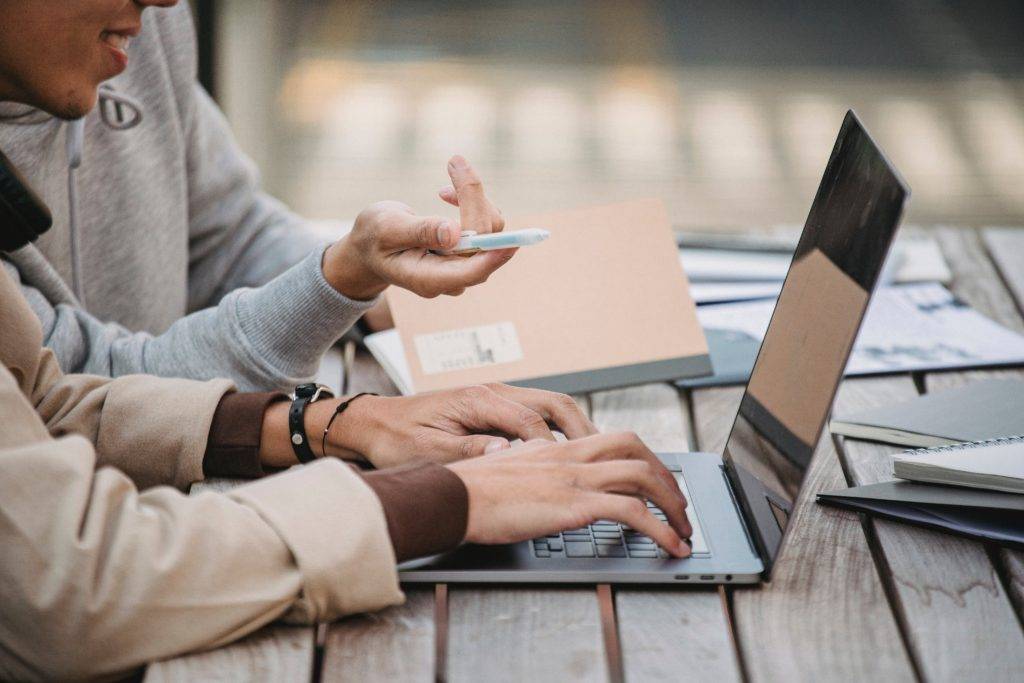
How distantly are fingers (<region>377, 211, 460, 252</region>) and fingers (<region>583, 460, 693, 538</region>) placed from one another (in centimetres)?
33

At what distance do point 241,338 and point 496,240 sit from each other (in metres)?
0.38

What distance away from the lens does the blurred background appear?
3.83 meters

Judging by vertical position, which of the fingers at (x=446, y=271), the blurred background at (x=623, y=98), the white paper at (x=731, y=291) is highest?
the blurred background at (x=623, y=98)

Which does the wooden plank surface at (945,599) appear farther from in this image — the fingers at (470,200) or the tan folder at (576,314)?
the fingers at (470,200)

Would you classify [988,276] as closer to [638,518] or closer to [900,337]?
[900,337]

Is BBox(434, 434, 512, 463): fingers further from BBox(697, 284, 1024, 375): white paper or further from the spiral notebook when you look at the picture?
BBox(697, 284, 1024, 375): white paper

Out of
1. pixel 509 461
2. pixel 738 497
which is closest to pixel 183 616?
pixel 509 461

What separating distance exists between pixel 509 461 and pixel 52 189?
2.79 ft

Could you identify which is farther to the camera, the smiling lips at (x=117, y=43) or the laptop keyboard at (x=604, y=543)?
the smiling lips at (x=117, y=43)

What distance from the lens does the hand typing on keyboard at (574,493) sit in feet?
3.16

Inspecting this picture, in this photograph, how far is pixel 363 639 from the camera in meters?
0.89

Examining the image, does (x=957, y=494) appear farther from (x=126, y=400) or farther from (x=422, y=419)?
(x=126, y=400)

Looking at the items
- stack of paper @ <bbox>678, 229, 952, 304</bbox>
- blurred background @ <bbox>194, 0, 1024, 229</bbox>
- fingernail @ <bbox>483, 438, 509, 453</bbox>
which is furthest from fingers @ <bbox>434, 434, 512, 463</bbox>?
blurred background @ <bbox>194, 0, 1024, 229</bbox>

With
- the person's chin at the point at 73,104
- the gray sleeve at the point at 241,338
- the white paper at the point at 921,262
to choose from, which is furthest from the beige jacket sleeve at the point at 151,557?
the white paper at the point at 921,262
